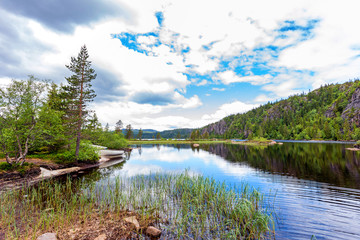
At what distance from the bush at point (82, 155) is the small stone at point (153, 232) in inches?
1139

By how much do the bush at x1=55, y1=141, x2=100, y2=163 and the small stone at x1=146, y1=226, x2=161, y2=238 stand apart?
94.9ft

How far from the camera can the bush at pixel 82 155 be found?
3022 cm

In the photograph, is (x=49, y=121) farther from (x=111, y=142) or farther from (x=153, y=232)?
(x=111, y=142)

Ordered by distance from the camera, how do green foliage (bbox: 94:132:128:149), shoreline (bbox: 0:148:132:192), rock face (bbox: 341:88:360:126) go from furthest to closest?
rock face (bbox: 341:88:360:126) → green foliage (bbox: 94:132:128:149) → shoreline (bbox: 0:148:132:192)

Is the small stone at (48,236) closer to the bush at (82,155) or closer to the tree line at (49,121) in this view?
the tree line at (49,121)

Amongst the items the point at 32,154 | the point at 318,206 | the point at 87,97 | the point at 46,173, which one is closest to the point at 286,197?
the point at 318,206

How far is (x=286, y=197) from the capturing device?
1453cm

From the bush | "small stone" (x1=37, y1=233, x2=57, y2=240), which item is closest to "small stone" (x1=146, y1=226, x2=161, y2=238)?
"small stone" (x1=37, y1=233, x2=57, y2=240)

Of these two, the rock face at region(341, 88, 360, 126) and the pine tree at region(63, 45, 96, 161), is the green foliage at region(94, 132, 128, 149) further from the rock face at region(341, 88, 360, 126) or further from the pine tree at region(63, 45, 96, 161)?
the rock face at region(341, 88, 360, 126)

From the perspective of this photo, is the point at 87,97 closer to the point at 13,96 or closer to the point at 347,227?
the point at 13,96

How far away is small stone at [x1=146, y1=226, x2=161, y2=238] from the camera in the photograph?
A: 8.41 m

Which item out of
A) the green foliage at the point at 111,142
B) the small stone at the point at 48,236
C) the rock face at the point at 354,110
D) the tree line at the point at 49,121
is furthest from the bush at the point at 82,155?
the rock face at the point at 354,110

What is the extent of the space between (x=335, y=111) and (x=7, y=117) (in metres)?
238

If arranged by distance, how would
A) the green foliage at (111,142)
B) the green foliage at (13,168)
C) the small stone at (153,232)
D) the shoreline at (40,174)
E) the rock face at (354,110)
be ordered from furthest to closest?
the rock face at (354,110)
the green foliage at (111,142)
the green foliage at (13,168)
the shoreline at (40,174)
the small stone at (153,232)
